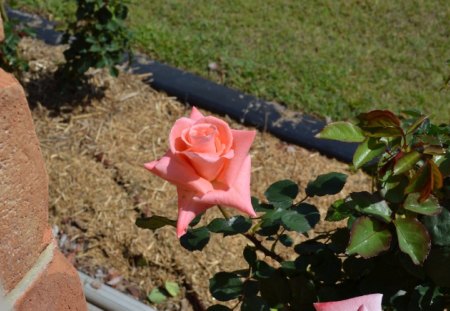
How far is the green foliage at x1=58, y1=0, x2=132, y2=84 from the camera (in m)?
3.43

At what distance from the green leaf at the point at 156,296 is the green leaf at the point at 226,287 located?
1193 millimetres

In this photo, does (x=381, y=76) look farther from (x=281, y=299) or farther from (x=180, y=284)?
(x=281, y=299)

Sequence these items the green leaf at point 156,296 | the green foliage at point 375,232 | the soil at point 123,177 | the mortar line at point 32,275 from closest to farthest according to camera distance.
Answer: the mortar line at point 32,275
the green foliage at point 375,232
the green leaf at point 156,296
the soil at point 123,177

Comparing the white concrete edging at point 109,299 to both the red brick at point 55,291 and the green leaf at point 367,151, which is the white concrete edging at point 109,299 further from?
the green leaf at point 367,151

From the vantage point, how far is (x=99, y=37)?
11.3ft

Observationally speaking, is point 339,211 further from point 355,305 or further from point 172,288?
point 172,288

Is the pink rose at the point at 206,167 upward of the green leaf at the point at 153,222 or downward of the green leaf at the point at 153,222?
upward

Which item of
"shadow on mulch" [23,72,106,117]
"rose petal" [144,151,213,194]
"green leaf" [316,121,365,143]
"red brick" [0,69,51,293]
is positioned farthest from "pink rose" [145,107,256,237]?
"shadow on mulch" [23,72,106,117]

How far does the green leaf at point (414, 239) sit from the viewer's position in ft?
3.90

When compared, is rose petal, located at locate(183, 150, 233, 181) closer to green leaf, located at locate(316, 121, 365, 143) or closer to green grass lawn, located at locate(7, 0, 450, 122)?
green leaf, located at locate(316, 121, 365, 143)

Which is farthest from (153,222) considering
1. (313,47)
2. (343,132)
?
(313,47)

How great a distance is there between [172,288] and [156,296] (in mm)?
69

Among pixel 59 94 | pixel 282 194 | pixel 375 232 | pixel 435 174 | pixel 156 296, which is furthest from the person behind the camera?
pixel 59 94

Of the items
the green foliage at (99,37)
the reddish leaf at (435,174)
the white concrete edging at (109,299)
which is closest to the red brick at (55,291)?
the reddish leaf at (435,174)
